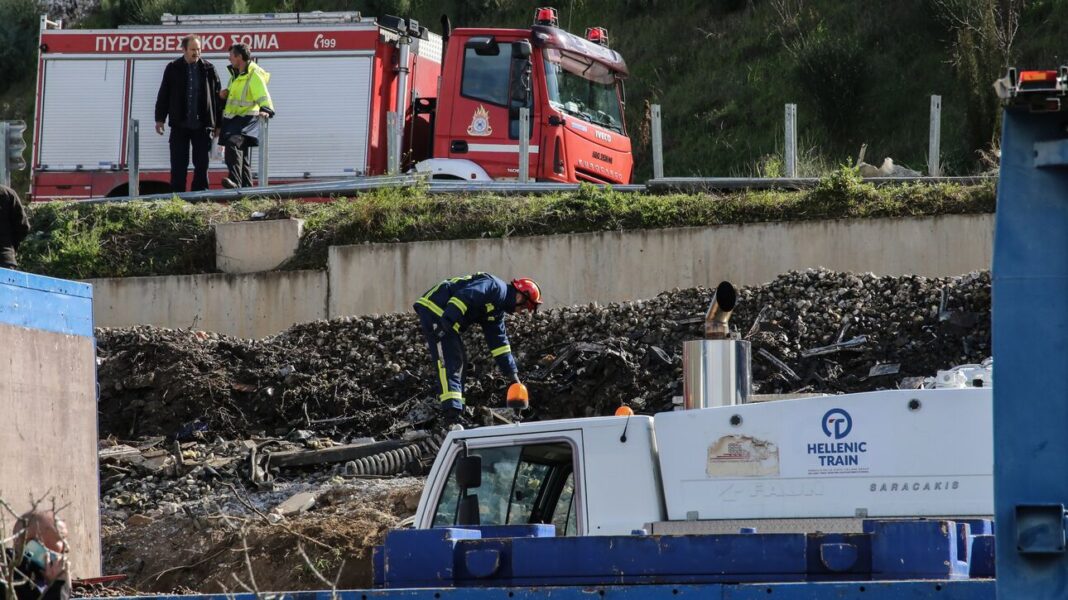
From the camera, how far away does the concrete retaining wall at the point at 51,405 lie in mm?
6992

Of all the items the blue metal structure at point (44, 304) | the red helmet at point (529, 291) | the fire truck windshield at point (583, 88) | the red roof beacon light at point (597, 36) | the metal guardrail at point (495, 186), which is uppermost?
the red roof beacon light at point (597, 36)

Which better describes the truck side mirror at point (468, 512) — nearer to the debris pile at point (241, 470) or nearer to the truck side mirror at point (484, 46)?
the debris pile at point (241, 470)

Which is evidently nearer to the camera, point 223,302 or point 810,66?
point 223,302

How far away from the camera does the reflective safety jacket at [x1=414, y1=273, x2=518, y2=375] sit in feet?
39.5

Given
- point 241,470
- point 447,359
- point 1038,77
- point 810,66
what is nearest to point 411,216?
point 241,470

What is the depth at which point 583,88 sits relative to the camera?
2009 cm

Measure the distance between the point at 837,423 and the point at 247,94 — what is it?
13083 millimetres

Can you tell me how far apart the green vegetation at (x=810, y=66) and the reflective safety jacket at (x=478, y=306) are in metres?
11.1

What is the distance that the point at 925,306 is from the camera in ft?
45.4

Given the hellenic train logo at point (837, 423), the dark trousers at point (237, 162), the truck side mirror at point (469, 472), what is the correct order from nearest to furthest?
the hellenic train logo at point (837, 423)
the truck side mirror at point (469, 472)
the dark trousers at point (237, 162)

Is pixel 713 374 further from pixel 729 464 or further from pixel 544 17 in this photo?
pixel 544 17

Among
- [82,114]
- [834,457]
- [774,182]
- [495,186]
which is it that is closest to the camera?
[834,457]

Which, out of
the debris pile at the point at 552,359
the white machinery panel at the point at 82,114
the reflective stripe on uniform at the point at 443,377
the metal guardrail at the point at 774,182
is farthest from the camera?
the white machinery panel at the point at 82,114

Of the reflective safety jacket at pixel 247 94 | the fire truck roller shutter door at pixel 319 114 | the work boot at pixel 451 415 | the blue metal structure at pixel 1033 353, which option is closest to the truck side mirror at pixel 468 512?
the blue metal structure at pixel 1033 353
